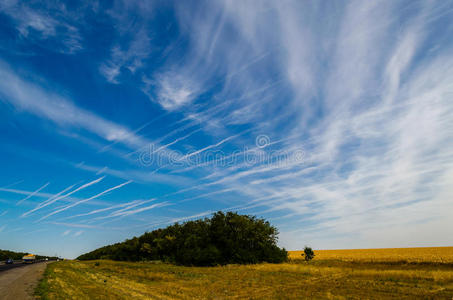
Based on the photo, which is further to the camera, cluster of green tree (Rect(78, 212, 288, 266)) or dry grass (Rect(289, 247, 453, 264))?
cluster of green tree (Rect(78, 212, 288, 266))

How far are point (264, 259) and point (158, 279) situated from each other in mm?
31203

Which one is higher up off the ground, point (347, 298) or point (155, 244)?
point (155, 244)

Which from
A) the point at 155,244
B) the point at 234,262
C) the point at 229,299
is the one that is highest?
the point at 155,244

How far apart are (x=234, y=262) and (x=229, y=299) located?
1573 inches

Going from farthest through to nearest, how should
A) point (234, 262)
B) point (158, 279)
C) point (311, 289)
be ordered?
point (234, 262)
point (158, 279)
point (311, 289)

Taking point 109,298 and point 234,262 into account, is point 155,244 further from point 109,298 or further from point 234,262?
point 109,298

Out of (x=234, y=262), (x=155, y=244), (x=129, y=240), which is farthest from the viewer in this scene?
(x=129, y=240)

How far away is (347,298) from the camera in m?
21.9

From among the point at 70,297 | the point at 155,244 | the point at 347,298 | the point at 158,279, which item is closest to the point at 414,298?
the point at 347,298

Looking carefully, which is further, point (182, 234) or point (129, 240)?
point (129, 240)

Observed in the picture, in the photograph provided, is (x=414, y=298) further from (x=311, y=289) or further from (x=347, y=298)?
(x=311, y=289)

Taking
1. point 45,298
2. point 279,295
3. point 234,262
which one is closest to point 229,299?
point 279,295

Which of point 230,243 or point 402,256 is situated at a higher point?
point 230,243

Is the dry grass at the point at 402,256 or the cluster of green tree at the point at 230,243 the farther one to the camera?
the cluster of green tree at the point at 230,243
